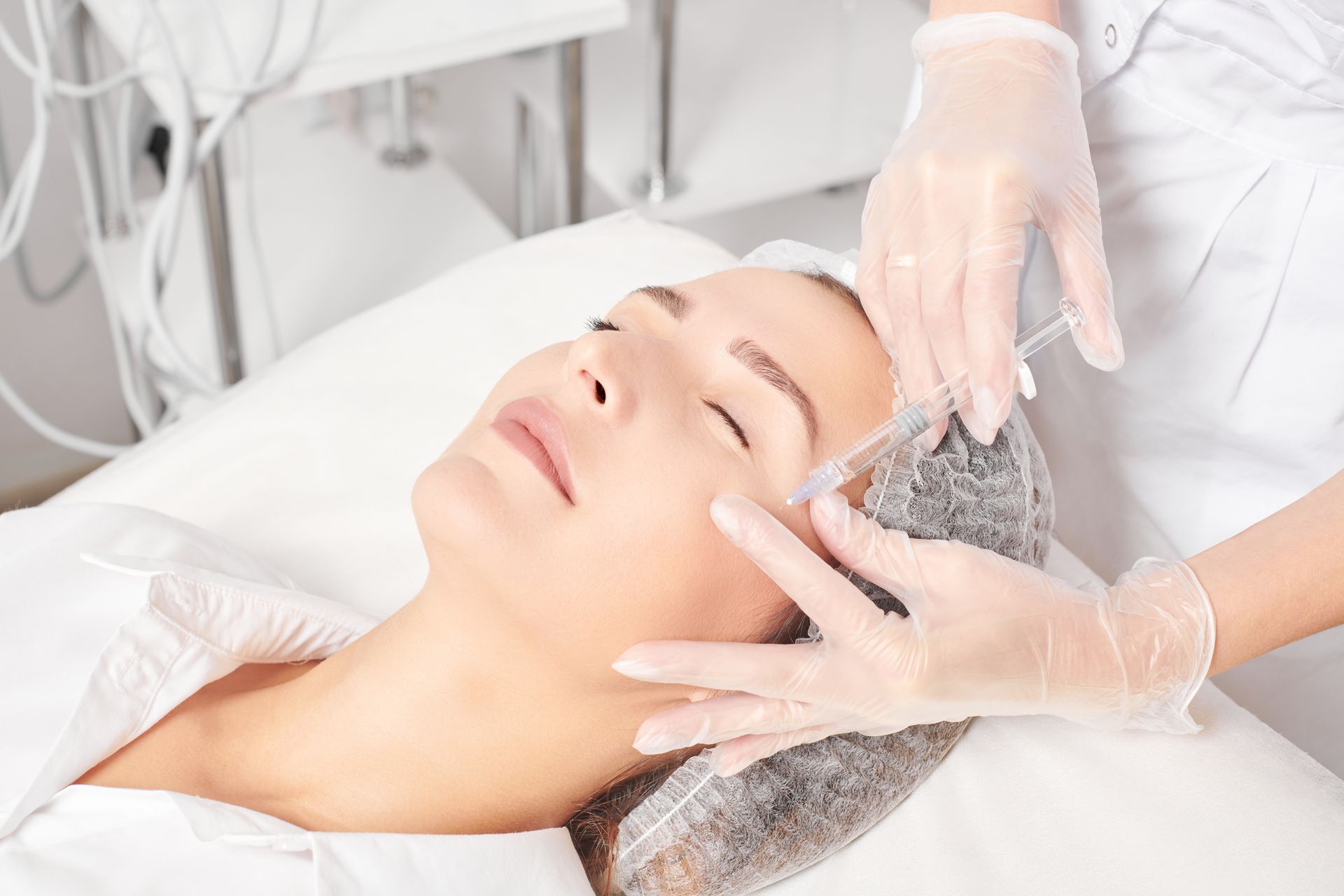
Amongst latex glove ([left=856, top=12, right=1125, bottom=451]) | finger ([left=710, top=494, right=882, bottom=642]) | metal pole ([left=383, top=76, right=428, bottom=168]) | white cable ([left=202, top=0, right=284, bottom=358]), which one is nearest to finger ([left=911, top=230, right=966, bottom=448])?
latex glove ([left=856, top=12, right=1125, bottom=451])

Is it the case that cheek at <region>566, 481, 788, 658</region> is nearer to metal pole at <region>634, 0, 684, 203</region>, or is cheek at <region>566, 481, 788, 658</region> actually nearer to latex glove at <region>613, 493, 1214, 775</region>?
latex glove at <region>613, 493, 1214, 775</region>

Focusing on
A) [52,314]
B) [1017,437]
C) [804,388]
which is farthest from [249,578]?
[52,314]

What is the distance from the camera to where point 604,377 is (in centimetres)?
96

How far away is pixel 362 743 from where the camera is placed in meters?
1.05

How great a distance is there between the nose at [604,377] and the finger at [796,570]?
114 millimetres

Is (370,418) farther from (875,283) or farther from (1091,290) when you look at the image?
(1091,290)

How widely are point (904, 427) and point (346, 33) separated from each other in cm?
115

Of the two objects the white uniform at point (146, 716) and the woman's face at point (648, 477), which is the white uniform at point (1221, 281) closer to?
the woman's face at point (648, 477)

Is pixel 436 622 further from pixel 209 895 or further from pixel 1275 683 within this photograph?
pixel 1275 683

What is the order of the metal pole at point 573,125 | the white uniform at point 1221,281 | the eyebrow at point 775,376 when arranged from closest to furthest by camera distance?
the eyebrow at point 775,376 < the white uniform at point 1221,281 < the metal pole at point 573,125

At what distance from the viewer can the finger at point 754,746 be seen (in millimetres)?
965

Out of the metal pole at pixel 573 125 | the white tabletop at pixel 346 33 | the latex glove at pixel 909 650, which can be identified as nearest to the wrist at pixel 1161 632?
the latex glove at pixel 909 650

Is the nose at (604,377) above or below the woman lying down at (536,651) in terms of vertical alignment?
above

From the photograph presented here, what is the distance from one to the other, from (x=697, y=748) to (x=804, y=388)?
0.35 metres
